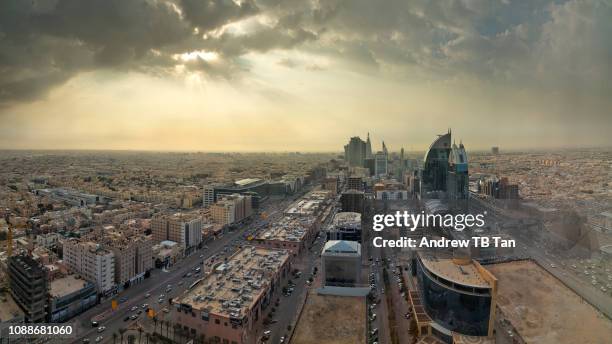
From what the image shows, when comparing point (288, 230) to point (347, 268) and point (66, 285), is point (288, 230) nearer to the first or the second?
point (347, 268)

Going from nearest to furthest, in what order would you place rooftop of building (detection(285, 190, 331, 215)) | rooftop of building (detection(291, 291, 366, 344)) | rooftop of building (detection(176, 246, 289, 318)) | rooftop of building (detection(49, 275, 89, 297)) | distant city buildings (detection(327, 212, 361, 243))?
1. rooftop of building (detection(291, 291, 366, 344))
2. rooftop of building (detection(176, 246, 289, 318))
3. rooftop of building (detection(49, 275, 89, 297))
4. distant city buildings (detection(327, 212, 361, 243))
5. rooftop of building (detection(285, 190, 331, 215))

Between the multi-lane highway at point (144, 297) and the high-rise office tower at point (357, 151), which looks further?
the high-rise office tower at point (357, 151)

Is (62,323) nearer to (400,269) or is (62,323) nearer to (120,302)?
(120,302)

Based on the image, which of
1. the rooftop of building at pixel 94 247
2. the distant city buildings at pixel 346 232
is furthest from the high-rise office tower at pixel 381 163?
the rooftop of building at pixel 94 247

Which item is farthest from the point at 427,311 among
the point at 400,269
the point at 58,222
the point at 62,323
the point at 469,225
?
the point at 58,222

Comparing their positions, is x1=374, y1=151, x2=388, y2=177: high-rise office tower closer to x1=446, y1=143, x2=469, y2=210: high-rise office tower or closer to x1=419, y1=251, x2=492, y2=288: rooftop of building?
x1=446, y1=143, x2=469, y2=210: high-rise office tower

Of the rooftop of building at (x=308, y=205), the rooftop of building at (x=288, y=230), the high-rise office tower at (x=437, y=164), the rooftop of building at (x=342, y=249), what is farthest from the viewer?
the rooftop of building at (x=308, y=205)

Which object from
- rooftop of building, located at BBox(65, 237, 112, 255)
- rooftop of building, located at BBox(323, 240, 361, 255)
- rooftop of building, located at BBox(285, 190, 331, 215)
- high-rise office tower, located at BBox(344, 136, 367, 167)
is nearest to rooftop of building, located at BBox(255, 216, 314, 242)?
rooftop of building, located at BBox(285, 190, 331, 215)

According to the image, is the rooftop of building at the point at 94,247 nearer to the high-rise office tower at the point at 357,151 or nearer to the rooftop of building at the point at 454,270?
the rooftop of building at the point at 454,270
